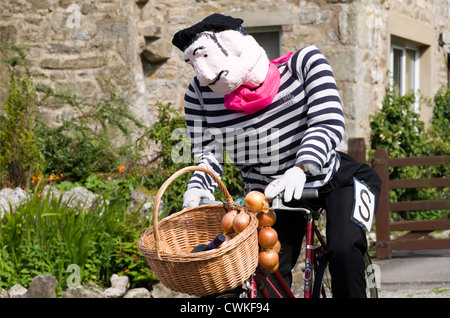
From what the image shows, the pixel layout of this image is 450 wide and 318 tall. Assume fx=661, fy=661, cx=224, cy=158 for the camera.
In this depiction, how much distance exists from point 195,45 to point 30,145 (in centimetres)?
419

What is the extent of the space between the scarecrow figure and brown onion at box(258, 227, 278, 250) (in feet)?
0.77

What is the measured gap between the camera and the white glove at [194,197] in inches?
107

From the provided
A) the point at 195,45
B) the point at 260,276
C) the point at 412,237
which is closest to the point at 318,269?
the point at 260,276

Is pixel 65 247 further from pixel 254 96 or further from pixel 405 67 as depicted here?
pixel 405 67

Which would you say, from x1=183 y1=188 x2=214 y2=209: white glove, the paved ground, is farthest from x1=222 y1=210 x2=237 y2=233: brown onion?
the paved ground

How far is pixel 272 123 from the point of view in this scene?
2799 millimetres

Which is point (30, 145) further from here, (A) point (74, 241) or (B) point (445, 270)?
(B) point (445, 270)

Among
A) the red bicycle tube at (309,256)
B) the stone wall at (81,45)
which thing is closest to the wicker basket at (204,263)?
the red bicycle tube at (309,256)

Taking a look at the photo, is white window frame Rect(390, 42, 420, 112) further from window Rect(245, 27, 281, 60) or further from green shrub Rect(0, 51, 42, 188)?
green shrub Rect(0, 51, 42, 188)

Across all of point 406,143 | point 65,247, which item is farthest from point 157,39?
point 65,247

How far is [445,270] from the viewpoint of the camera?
5.69 m

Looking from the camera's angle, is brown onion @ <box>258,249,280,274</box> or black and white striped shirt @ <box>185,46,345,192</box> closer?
brown onion @ <box>258,249,280,274</box>

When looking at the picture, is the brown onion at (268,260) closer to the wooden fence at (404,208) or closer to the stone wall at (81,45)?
the wooden fence at (404,208)

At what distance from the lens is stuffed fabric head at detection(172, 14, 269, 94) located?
104 inches
